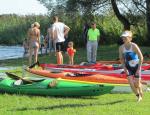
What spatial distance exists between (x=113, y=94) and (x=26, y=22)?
33.4 metres

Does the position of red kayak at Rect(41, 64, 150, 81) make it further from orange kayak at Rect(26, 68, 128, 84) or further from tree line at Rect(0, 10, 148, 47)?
tree line at Rect(0, 10, 148, 47)

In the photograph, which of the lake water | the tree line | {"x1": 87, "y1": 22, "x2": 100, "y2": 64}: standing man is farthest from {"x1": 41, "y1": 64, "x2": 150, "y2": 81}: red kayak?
the tree line

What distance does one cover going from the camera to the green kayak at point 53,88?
10953mm

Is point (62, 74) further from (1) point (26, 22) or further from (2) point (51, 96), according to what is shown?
(1) point (26, 22)

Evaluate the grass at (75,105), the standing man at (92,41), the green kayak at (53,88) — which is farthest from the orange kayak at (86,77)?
the standing man at (92,41)

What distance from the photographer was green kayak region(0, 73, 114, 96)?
35.9 ft

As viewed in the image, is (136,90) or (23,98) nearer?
(136,90)

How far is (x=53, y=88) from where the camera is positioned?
Result: 11.3 metres

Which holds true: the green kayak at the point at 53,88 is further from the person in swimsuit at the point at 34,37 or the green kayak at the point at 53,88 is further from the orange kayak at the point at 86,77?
the person in swimsuit at the point at 34,37

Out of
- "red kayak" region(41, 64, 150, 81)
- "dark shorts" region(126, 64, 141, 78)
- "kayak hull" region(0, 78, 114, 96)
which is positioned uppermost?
"dark shorts" region(126, 64, 141, 78)

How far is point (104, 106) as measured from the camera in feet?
31.9

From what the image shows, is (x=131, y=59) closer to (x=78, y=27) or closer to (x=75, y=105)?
(x=75, y=105)

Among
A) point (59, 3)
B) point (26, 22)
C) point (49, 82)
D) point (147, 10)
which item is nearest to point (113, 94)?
point (49, 82)

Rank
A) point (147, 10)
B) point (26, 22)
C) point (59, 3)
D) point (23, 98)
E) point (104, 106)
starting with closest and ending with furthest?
point (104, 106), point (23, 98), point (147, 10), point (59, 3), point (26, 22)
